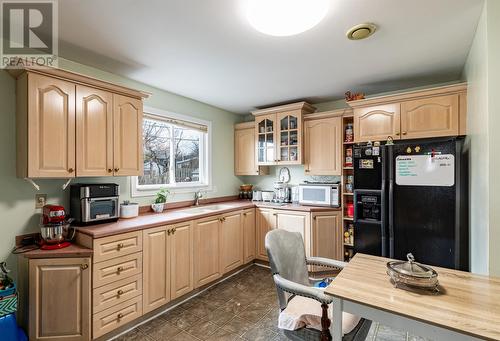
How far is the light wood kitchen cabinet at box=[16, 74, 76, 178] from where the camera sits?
1.78 meters

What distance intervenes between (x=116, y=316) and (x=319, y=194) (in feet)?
8.66

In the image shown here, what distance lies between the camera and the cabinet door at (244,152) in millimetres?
4016

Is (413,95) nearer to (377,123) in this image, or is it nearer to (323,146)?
(377,123)

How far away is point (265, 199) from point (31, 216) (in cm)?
281

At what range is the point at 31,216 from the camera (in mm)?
2010

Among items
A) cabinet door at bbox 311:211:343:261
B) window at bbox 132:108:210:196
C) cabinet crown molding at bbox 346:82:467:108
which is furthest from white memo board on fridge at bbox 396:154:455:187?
window at bbox 132:108:210:196

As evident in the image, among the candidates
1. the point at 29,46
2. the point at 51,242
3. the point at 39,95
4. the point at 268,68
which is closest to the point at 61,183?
Answer: the point at 51,242

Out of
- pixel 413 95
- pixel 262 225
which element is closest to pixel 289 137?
pixel 262 225

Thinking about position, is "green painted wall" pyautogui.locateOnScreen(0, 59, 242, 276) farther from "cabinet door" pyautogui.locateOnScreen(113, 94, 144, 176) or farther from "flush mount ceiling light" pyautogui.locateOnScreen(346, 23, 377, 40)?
"flush mount ceiling light" pyautogui.locateOnScreen(346, 23, 377, 40)

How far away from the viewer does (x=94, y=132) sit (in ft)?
6.96

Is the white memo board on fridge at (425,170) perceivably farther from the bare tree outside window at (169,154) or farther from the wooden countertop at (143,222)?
the bare tree outside window at (169,154)

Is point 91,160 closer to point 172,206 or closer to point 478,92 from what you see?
point 172,206

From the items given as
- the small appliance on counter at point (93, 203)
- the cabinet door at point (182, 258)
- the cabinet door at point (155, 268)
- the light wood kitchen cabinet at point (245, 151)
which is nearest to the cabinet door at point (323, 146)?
the light wood kitchen cabinet at point (245, 151)

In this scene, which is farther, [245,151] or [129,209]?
[245,151]
